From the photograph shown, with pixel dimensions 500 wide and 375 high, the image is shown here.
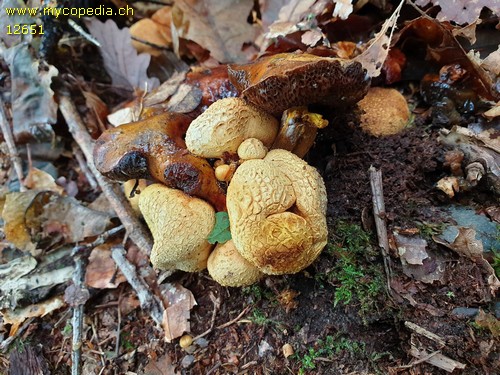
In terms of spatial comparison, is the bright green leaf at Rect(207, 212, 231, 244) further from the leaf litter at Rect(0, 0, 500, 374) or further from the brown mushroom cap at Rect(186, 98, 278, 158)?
the brown mushroom cap at Rect(186, 98, 278, 158)

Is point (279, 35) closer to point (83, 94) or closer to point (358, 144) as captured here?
point (358, 144)

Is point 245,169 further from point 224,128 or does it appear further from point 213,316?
point 213,316

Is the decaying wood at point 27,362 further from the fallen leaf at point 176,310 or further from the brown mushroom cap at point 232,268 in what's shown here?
the brown mushroom cap at point 232,268

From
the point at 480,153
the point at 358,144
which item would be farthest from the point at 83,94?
the point at 480,153

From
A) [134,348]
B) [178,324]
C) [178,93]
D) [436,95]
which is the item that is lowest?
[134,348]

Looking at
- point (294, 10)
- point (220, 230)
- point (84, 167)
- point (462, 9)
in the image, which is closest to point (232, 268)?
point (220, 230)

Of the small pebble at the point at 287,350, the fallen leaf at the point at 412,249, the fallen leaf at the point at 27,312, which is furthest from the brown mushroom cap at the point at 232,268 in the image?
the fallen leaf at the point at 27,312
